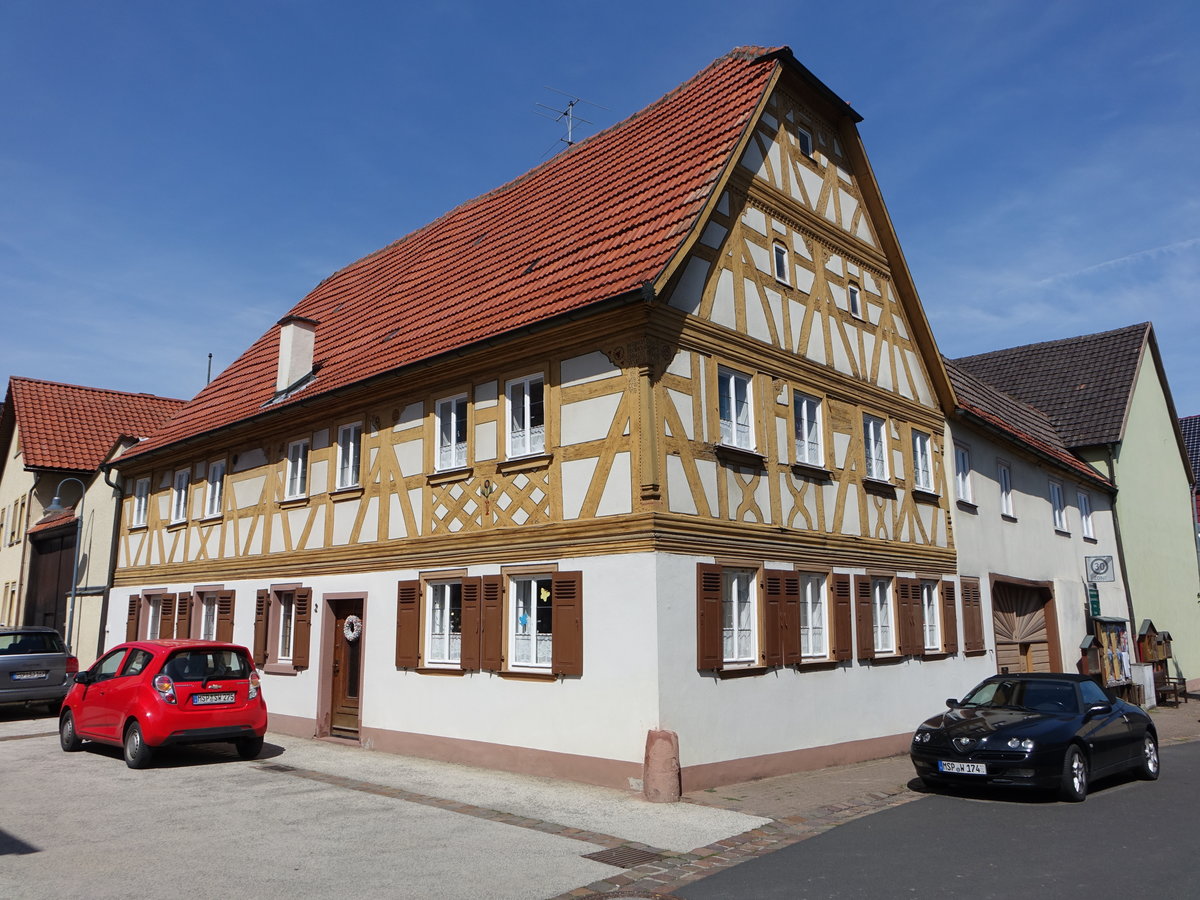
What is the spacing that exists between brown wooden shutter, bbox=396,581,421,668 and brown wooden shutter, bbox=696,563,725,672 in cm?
442

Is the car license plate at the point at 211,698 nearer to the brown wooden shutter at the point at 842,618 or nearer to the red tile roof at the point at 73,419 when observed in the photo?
the brown wooden shutter at the point at 842,618

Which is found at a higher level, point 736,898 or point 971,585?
point 971,585

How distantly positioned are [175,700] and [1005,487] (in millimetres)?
16766

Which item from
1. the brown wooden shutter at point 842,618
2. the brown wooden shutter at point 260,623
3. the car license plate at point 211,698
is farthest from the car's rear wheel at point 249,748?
the brown wooden shutter at point 842,618

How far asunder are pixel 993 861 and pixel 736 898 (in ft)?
7.77

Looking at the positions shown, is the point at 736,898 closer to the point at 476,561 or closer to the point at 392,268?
the point at 476,561

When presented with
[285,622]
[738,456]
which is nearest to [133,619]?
[285,622]

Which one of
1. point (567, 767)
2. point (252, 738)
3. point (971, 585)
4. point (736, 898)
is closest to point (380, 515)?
point (252, 738)

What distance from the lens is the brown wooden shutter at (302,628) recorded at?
52.3 ft

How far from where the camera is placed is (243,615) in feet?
58.0

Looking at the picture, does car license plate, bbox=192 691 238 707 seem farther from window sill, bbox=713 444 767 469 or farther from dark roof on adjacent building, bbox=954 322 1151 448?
dark roof on adjacent building, bbox=954 322 1151 448

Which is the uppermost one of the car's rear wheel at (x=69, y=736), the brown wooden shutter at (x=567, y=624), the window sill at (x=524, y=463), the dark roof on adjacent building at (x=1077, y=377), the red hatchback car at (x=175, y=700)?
the dark roof on adjacent building at (x=1077, y=377)

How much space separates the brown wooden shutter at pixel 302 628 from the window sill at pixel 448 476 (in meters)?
3.62

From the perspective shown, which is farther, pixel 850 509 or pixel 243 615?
pixel 243 615
